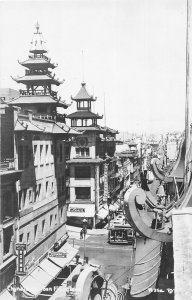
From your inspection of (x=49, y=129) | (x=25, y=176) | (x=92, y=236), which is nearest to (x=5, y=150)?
(x=25, y=176)

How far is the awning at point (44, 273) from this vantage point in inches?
806

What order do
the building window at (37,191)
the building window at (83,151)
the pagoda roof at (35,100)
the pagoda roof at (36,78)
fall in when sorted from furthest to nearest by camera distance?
the building window at (83,151) < the pagoda roof at (36,78) < the pagoda roof at (35,100) < the building window at (37,191)

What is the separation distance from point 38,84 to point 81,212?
14.0 meters

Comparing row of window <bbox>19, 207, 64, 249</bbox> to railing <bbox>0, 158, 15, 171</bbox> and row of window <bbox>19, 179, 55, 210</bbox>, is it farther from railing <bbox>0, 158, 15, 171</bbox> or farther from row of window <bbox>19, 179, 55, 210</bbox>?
railing <bbox>0, 158, 15, 171</bbox>

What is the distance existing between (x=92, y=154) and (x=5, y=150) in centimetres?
1977

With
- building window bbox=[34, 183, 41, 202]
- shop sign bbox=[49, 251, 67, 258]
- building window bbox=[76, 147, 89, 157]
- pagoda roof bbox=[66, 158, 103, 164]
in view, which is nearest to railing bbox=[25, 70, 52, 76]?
building window bbox=[76, 147, 89, 157]

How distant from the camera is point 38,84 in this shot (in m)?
38.5

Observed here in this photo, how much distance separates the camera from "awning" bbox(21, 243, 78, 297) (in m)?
20.5

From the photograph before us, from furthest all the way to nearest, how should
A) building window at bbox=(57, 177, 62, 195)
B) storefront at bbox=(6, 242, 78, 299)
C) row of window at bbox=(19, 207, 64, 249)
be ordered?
building window at bbox=(57, 177, 62, 195) < row of window at bbox=(19, 207, 64, 249) < storefront at bbox=(6, 242, 78, 299)

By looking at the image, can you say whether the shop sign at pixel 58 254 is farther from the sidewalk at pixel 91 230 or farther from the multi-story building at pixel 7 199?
the sidewalk at pixel 91 230

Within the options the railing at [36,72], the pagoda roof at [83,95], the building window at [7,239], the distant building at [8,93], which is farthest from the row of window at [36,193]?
the pagoda roof at [83,95]

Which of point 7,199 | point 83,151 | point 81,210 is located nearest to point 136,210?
point 7,199

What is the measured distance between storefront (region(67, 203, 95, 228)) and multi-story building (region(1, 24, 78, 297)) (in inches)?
190

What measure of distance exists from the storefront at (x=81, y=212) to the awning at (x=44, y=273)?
12.8 meters
